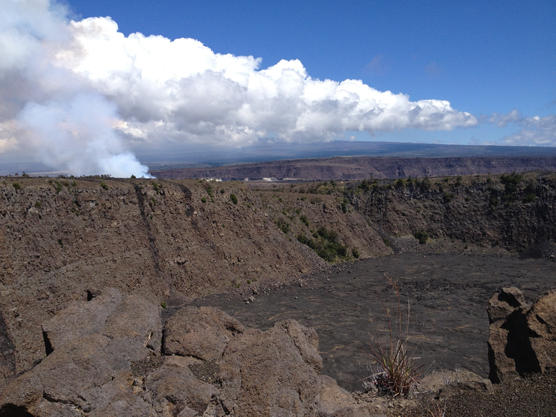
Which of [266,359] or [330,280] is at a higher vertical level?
[266,359]

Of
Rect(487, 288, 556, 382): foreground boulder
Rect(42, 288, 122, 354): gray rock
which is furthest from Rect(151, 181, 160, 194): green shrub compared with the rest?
Rect(487, 288, 556, 382): foreground boulder

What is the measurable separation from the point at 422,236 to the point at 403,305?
79.9ft

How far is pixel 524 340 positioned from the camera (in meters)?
8.89

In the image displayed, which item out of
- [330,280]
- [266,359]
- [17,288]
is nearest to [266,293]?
[330,280]

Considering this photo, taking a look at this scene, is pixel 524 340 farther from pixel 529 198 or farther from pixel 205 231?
pixel 529 198

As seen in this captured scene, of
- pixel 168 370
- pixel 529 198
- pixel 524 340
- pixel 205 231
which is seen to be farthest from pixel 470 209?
pixel 168 370

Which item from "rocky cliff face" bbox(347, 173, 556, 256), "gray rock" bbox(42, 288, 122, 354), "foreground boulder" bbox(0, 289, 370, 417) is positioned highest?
"gray rock" bbox(42, 288, 122, 354)

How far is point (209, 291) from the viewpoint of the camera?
90.0ft

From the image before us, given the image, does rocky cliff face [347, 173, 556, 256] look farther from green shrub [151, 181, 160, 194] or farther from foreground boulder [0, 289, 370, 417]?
foreground boulder [0, 289, 370, 417]

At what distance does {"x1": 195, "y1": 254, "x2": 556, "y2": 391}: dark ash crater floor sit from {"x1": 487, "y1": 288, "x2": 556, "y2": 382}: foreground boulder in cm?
359

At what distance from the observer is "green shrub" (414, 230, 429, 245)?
46969mm

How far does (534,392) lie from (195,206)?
26699mm

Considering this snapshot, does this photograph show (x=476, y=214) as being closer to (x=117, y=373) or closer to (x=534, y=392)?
(x=534, y=392)

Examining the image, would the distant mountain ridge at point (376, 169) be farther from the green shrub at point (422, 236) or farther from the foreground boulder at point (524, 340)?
the foreground boulder at point (524, 340)
